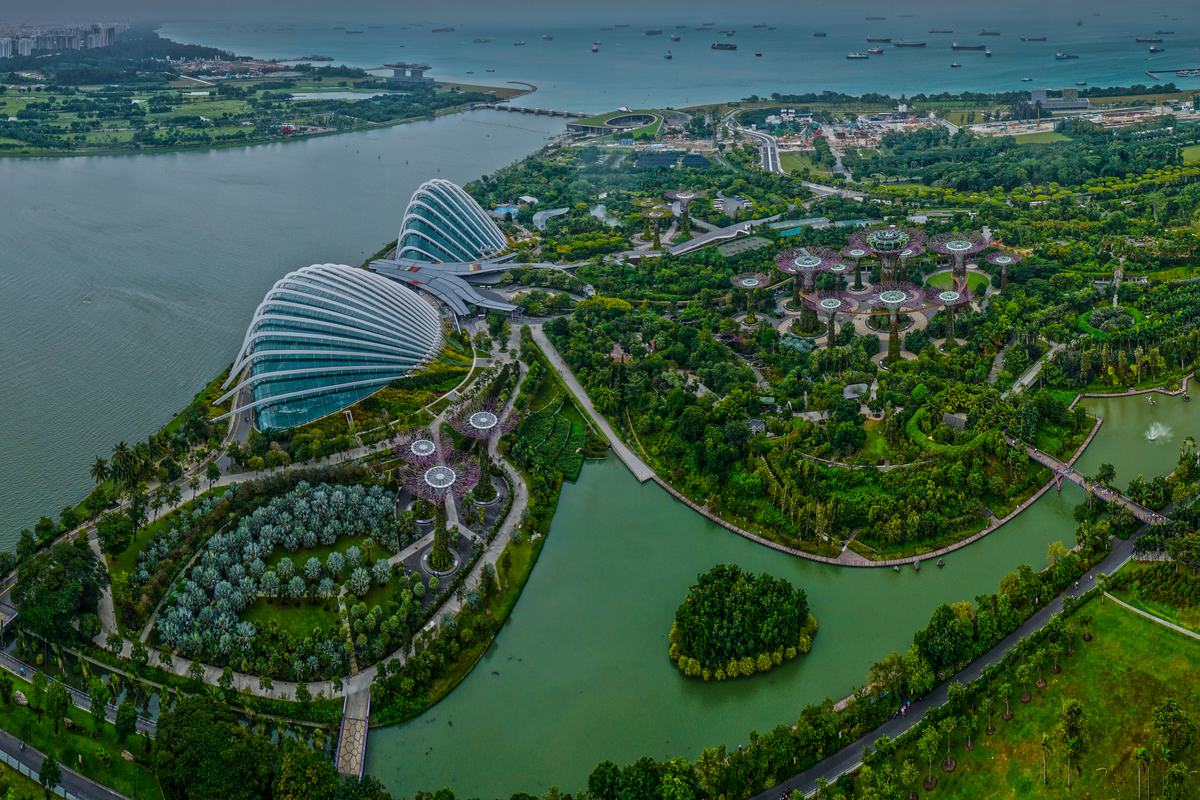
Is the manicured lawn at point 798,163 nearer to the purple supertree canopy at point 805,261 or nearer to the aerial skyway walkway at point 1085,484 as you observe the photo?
the purple supertree canopy at point 805,261

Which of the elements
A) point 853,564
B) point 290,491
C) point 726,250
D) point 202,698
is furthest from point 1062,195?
point 202,698

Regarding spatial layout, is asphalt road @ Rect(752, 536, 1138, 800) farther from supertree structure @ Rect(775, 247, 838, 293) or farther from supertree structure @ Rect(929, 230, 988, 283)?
supertree structure @ Rect(929, 230, 988, 283)

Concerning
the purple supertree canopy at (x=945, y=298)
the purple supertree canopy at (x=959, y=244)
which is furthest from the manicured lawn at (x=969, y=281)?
the purple supertree canopy at (x=945, y=298)

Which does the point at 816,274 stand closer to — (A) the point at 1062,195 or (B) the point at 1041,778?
(A) the point at 1062,195

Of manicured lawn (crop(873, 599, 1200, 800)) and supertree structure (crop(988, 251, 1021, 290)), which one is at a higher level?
supertree structure (crop(988, 251, 1021, 290))

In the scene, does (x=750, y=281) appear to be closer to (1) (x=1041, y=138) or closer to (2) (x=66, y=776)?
(2) (x=66, y=776)

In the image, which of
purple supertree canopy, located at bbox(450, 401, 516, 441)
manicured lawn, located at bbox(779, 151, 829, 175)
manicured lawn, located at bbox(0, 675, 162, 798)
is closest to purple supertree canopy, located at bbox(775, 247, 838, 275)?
purple supertree canopy, located at bbox(450, 401, 516, 441)

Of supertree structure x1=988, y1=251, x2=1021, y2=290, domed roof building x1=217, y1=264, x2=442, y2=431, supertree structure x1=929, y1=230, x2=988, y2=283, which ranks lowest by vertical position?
domed roof building x1=217, y1=264, x2=442, y2=431
